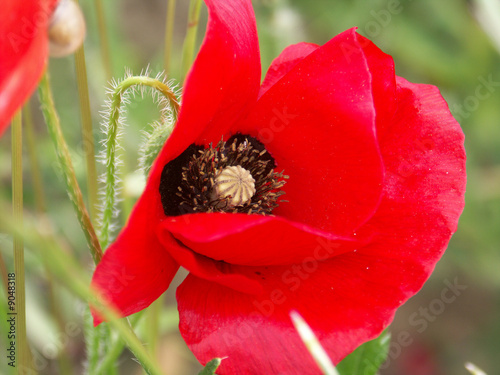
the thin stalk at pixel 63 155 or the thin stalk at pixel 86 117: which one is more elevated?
the thin stalk at pixel 86 117

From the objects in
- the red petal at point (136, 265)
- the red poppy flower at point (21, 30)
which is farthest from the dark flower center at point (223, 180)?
the red poppy flower at point (21, 30)

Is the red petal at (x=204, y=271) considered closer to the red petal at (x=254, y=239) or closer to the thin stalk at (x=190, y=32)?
the red petal at (x=254, y=239)

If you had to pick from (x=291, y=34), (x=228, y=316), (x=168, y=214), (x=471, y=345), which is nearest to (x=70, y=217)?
(x=291, y=34)

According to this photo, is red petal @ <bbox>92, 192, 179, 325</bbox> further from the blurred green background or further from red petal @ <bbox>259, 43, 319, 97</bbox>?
the blurred green background

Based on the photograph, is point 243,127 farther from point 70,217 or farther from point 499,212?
point 499,212

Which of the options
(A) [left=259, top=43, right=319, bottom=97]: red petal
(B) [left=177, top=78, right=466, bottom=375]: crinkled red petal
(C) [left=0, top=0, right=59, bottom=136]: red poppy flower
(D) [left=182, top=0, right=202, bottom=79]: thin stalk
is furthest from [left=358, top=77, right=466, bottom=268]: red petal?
(C) [left=0, top=0, right=59, bottom=136]: red poppy flower

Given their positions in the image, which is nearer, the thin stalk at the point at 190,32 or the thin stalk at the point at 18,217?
the thin stalk at the point at 18,217

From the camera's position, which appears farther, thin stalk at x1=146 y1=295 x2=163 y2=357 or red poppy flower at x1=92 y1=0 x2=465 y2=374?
thin stalk at x1=146 y1=295 x2=163 y2=357
